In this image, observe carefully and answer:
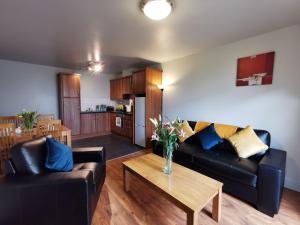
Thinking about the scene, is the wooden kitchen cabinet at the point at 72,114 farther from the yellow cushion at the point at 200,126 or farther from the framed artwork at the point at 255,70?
the framed artwork at the point at 255,70

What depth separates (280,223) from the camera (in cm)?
163

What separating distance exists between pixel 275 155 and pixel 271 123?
0.62 metres

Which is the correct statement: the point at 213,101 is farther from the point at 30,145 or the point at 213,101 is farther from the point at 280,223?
the point at 30,145

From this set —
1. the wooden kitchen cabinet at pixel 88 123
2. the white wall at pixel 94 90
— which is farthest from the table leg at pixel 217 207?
the white wall at pixel 94 90

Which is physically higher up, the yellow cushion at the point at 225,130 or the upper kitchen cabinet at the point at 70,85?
the upper kitchen cabinet at the point at 70,85

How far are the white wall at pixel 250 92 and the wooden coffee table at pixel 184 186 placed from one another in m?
1.54

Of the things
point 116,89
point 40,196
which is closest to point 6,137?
point 40,196

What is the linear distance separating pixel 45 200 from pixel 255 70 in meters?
3.32

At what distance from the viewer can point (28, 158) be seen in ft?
4.90

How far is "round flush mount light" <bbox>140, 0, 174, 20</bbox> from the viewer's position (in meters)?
1.59

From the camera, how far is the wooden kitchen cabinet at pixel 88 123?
522 cm

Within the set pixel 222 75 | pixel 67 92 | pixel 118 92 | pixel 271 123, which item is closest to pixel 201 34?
pixel 222 75

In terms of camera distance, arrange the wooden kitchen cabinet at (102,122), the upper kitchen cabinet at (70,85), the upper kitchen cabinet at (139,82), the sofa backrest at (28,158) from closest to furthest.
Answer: the sofa backrest at (28,158) < the upper kitchen cabinet at (139,82) < the upper kitchen cabinet at (70,85) < the wooden kitchen cabinet at (102,122)

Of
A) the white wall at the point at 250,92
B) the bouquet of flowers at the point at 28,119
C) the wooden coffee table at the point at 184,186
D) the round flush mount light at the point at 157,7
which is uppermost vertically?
the round flush mount light at the point at 157,7
